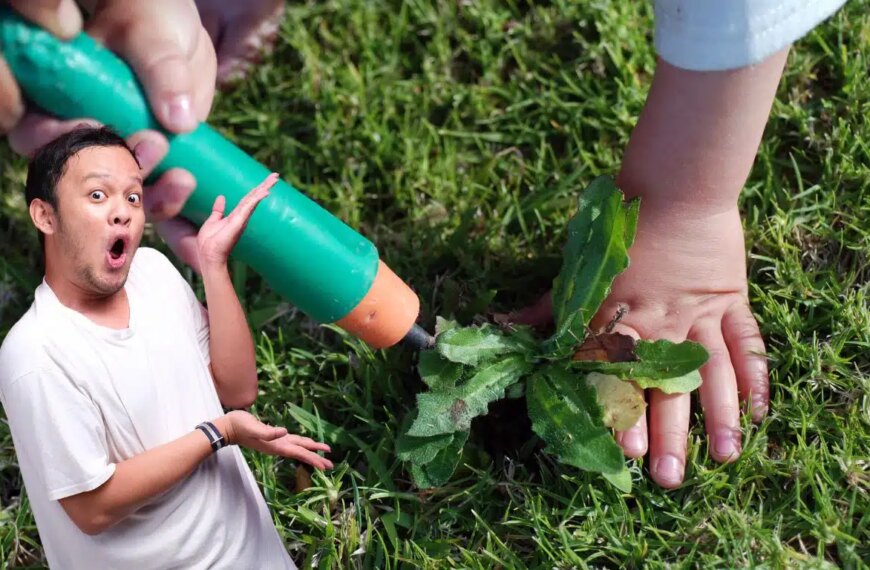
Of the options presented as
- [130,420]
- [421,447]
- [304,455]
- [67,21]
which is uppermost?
[67,21]

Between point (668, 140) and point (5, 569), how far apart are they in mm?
1405

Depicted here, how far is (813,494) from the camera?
160 cm

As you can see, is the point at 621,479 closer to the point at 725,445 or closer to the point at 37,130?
the point at 725,445

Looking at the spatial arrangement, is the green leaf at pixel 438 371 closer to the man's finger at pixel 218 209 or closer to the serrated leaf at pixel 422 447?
the serrated leaf at pixel 422 447

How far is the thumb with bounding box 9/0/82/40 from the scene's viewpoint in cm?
147

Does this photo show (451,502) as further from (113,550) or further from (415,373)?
(113,550)

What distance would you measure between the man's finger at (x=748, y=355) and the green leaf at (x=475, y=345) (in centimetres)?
40

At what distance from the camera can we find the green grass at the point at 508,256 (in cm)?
162

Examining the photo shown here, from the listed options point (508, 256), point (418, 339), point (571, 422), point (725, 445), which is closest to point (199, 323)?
point (418, 339)

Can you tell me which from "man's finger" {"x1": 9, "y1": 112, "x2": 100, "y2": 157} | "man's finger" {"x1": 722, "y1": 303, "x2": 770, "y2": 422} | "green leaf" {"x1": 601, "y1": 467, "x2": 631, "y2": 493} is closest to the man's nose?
"man's finger" {"x1": 9, "y1": 112, "x2": 100, "y2": 157}

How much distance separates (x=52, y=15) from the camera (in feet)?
4.85

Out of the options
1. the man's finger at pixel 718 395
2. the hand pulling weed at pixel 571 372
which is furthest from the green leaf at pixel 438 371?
the man's finger at pixel 718 395

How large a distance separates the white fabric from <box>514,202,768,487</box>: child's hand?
0.33 m

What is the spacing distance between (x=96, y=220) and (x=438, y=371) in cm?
64
